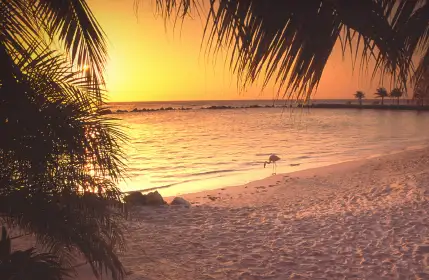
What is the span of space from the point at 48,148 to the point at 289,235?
184 inches

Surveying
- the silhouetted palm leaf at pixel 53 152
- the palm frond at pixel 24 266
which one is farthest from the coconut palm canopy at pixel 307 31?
the palm frond at pixel 24 266

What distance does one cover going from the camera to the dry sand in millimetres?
4832

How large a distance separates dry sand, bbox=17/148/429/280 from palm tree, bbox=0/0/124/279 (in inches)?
57.0

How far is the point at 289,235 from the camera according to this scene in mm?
6285

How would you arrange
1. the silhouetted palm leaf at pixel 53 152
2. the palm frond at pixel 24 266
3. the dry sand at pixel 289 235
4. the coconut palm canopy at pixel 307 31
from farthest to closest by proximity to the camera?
the dry sand at pixel 289 235
the palm frond at pixel 24 266
the silhouetted palm leaf at pixel 53 152
the coconut palm canopy at pixel 307 31

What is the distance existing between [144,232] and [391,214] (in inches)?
178

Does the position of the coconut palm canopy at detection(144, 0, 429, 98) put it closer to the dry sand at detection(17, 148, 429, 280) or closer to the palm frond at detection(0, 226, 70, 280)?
the palm frond at detection(0, 226, 70, 280)

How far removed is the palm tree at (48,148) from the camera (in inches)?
94.9

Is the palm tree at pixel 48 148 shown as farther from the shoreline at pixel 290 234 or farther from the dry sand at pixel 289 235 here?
the shoreline at pixel 290 234

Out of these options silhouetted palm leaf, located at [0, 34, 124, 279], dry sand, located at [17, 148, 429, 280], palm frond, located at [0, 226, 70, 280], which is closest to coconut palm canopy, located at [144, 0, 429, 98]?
silhouetted palm leaf, located at [0, 34, 124, 279]

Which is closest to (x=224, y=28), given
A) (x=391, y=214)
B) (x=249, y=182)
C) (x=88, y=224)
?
(x=88, y=224)

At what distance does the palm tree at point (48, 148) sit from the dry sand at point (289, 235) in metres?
1.45

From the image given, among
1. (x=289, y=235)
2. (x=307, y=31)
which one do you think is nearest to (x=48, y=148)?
(x=307, y=31)

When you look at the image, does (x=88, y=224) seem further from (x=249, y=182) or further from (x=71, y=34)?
(x=249, y=182)
